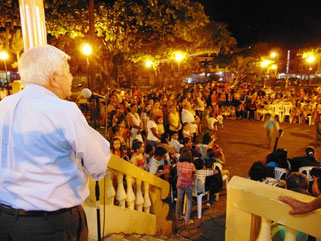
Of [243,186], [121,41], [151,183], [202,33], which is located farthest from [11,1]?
[202,33]

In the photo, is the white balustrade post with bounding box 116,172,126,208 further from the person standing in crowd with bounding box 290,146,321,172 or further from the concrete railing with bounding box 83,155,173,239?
the person standing in crowd with bounding box 290,146,321,172

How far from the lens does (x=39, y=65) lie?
1384mm

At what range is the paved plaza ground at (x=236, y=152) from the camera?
4453mm

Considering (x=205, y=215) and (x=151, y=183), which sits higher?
(x=151, y=183)

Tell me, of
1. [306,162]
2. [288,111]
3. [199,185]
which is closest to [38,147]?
[199,185]

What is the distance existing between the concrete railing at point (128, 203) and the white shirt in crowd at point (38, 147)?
4.92ft

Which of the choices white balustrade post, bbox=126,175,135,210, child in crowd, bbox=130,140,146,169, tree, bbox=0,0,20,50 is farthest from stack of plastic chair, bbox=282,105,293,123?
tree, bbox=0,0,20,50

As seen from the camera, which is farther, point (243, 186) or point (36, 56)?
point (243, 186)

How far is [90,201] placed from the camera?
288 centimetres

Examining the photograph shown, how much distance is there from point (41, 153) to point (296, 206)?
64.1 inches

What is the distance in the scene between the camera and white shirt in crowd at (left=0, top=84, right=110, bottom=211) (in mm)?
1296

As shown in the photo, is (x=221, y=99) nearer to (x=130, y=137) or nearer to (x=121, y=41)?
(x=121, y=41)

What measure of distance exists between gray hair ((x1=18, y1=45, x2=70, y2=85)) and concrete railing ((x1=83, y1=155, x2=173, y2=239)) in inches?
66.3

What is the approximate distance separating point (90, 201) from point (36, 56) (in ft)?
6.45
